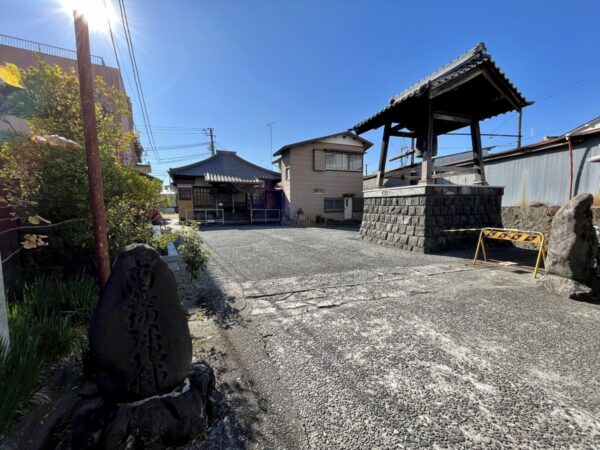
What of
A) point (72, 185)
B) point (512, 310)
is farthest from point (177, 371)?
point (512, 310)

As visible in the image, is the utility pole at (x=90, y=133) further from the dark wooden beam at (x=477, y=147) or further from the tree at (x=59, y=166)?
the dark wooden beam at (x=477, y=147)

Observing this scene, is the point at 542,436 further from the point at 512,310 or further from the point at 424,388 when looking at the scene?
the point at 512,310

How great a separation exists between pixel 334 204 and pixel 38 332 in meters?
15.7

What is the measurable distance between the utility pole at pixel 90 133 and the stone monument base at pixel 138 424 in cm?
114

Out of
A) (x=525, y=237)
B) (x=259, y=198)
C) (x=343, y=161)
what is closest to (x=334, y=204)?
(x=343, y=161)

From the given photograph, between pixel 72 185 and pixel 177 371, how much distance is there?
2.75 metres

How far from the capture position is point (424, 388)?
1888 mm

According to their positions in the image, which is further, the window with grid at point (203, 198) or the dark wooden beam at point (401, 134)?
the window with grid at point (203, 198)

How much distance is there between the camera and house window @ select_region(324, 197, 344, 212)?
16641 mm

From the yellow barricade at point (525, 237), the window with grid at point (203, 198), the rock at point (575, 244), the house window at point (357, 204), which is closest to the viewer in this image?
the rock at point (575, 244)

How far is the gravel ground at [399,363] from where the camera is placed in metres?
1.54

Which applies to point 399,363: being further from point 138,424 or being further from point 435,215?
point 435,215

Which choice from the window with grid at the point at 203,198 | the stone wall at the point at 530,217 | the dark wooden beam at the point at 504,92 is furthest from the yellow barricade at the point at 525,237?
the window with grid at the point at 203,198

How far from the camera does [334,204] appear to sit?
1688 centimetres
